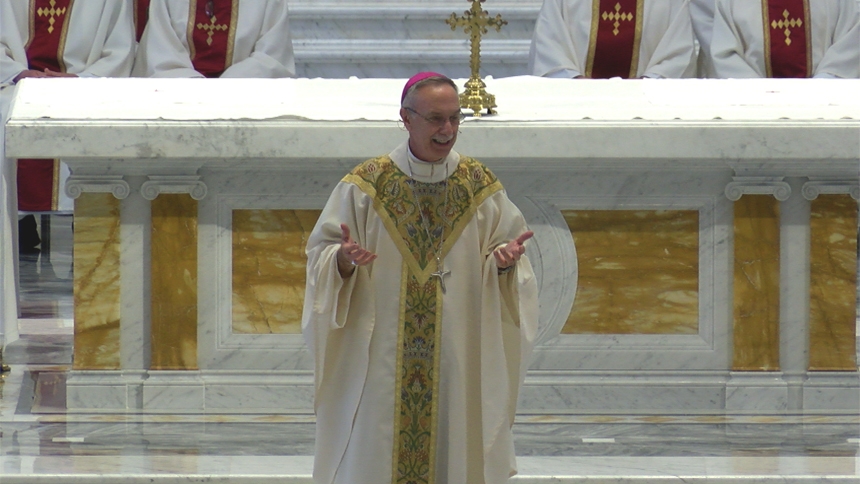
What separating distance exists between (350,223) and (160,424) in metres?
1.83

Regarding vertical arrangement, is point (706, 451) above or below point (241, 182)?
below

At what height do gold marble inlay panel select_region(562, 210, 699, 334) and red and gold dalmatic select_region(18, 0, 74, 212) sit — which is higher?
red and gold dalmatic select_region(18, 0, 74, 212)

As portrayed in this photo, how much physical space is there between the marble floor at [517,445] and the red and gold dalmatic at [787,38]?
8.90 ft

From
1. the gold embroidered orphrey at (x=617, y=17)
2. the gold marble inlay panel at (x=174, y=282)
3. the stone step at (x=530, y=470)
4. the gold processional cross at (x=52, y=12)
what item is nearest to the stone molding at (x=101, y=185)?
the gold marble inlay panel at (x=174, y=282)

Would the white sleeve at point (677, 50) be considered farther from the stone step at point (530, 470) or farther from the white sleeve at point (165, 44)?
the stone step at point (530, 470)

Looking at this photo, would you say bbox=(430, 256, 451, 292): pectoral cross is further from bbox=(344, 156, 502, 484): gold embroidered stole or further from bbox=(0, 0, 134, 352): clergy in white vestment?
bbox=(0, 0, 134, 352): clergy in white vestment

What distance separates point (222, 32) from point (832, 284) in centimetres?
375

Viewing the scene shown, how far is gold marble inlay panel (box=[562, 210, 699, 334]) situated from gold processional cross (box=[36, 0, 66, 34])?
359 centimetres

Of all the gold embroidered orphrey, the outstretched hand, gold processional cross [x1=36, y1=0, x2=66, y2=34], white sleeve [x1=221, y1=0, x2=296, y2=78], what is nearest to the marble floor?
the outstretched hand

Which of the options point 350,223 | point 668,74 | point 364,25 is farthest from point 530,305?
point 364,25

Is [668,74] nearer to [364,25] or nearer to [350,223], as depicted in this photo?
[364,25]

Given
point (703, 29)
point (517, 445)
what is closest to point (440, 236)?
point (517, 445)

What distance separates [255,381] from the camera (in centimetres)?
499

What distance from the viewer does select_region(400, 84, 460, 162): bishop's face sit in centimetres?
304
